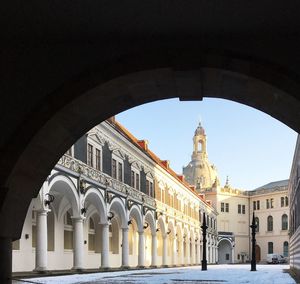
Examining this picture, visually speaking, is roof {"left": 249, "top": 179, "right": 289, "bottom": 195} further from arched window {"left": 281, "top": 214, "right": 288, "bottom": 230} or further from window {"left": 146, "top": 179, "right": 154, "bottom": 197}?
window {"left": 146, "top": 179, "right": 154, "bottom": 197}

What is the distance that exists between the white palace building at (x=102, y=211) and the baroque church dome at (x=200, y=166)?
5916 centimetres

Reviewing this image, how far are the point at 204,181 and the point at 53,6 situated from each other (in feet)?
366

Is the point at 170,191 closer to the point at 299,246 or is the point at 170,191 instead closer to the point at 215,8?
the point at 299,246

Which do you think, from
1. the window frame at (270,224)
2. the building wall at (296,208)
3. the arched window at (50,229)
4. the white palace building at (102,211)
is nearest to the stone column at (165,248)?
the white palace building at (102,211)

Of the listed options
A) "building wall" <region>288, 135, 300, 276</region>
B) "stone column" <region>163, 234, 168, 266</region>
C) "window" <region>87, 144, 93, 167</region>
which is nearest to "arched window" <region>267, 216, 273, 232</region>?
"stone column" <region>163, 234, 168, 266</region>

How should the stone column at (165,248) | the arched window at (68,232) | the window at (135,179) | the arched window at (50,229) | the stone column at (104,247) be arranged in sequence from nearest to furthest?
the arched window at (50,229) → the arched window at (68,232) → the stone column at (104,247) → the window at (135,179) → the stone column at (165,248)

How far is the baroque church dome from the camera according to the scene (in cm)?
11656

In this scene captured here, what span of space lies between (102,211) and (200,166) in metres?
85.3

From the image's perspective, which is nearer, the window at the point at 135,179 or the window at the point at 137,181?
the window at the point at 135,179

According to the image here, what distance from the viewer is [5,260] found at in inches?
267

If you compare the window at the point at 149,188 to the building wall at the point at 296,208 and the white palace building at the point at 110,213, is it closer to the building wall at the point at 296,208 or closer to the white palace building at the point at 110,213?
the white palace building at the point at 110,213

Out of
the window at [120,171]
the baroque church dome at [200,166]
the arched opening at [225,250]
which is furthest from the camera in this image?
the baroque church dome at [200,166]

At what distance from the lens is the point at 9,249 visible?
691 cm

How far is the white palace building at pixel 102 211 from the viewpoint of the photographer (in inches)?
1064
